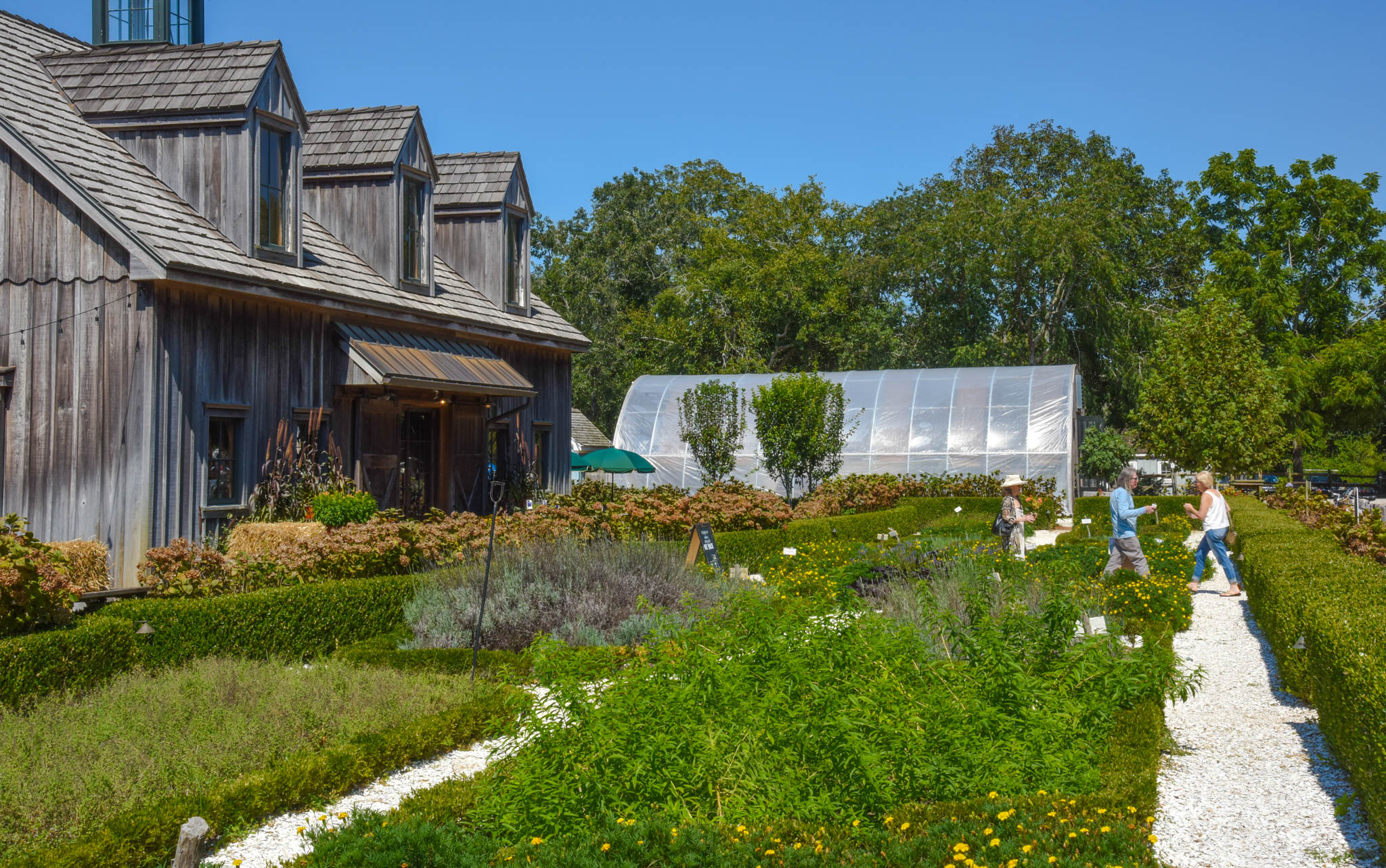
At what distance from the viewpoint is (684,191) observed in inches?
1843

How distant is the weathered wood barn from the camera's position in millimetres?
11141

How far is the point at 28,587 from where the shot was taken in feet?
25.4

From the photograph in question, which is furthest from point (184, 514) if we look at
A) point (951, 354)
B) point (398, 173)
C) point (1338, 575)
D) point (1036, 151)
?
point (1036, 151)

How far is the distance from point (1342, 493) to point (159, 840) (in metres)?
33.3

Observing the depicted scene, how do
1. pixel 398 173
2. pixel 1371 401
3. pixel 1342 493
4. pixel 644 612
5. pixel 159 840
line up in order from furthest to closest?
A: pixel 1371 401 < pixel 1342 493 < pixel 398 173 < pixel 644 612 < pixel 159 840

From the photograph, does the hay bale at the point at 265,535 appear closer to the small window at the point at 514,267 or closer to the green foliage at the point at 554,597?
the green foliage at the point at 554,597

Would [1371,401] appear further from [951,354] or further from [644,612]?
[644,612]

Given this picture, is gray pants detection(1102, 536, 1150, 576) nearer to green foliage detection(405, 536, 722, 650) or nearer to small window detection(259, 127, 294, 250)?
green foliage detection(405, 536, 722, 650)

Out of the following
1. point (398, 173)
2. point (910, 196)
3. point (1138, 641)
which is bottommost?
point (1138, 641)

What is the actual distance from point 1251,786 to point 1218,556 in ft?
26.7

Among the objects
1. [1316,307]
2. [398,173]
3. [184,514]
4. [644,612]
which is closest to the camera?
[644,612]

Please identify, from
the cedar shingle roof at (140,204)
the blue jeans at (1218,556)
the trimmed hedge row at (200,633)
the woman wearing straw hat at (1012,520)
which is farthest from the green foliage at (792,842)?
the blue jeans at (1218,556)

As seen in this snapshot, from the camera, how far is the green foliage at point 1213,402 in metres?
27.9

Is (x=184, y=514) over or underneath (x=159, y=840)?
over
